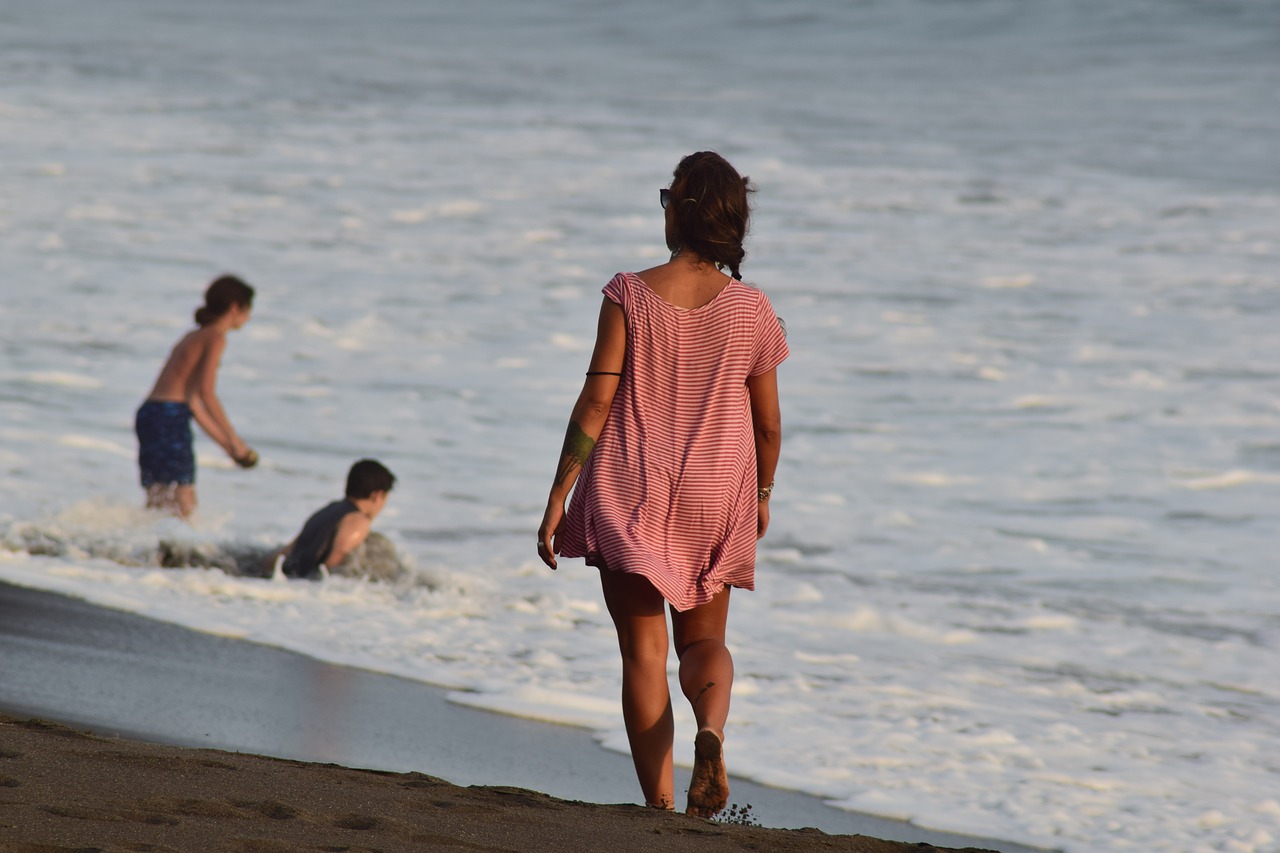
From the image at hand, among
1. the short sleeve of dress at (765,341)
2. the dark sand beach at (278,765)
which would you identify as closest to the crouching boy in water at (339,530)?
the dark sand beach at (278,765)

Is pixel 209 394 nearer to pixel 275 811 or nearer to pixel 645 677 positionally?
pixel 645 677

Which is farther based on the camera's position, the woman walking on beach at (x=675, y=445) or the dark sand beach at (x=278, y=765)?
the woman walking on beach at (x=675, y=445)

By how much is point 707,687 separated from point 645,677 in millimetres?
154

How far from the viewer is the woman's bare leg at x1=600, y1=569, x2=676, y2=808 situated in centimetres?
366

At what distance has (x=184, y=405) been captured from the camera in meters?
8.16

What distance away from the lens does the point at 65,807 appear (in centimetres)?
304

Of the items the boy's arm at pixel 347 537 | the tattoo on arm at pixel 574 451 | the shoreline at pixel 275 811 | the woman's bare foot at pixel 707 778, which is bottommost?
the shoreline at pixel 275 811

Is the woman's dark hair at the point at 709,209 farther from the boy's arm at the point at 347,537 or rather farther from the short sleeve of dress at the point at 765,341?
the boy's arm at the point at 347,537

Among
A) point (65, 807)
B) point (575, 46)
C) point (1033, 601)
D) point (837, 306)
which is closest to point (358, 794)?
point (65, 807)

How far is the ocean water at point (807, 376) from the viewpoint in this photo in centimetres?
594

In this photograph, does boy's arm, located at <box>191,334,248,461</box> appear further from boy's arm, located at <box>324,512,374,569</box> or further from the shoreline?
the shoreline

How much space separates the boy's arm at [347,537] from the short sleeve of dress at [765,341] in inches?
145

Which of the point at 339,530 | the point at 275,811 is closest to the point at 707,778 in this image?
the point at 275,811

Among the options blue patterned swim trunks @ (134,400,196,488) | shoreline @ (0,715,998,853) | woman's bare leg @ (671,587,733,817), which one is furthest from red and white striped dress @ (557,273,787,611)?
blue patterned swim trunks @ (134,400,196,488)
